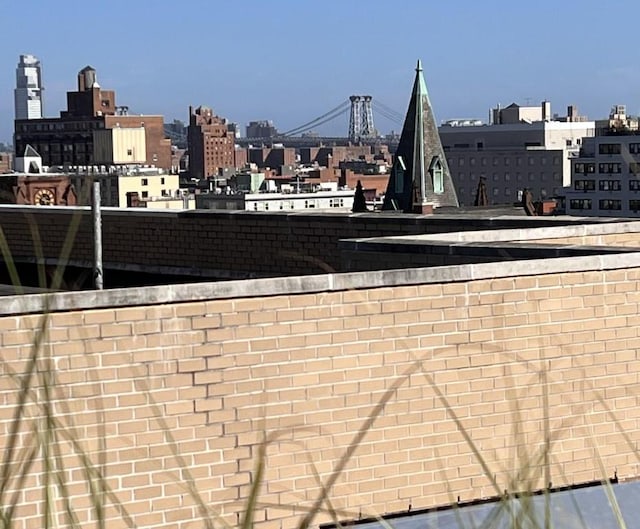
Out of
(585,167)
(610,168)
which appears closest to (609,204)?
(610,168)

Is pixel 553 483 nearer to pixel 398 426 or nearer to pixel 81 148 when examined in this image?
pixel 398 426

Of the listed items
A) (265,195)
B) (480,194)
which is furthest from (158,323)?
(265,195)

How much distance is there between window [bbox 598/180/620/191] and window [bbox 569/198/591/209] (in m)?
1.40

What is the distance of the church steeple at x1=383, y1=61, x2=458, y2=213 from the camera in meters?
49.7

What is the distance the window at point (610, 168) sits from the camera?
9888 cm

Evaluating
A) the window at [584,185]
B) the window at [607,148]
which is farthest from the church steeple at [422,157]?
the window at [607,148]

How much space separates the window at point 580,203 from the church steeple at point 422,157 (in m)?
48.1

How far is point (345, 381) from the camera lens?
25.0 feet

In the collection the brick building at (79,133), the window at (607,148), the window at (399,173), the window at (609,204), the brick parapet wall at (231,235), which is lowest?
the window at (609,204)

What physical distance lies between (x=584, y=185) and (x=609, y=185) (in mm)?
2484

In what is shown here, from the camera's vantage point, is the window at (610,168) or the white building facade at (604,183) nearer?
the white building facade at (604,183)

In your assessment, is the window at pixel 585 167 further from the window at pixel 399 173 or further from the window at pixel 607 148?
the window at pixel 399 173

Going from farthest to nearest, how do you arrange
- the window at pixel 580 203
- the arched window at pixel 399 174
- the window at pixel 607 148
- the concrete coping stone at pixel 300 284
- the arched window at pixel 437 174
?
the window at pixel 607 148 < the window at pixel 580 203 < the arched window at pixel 437 174 < the arched window at pixel 399 174 < the concrete coping stone at pixel 300 284

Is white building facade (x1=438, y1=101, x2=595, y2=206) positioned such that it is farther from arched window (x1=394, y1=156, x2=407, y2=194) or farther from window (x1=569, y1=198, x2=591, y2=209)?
arched window (x1=394, y1=156, x2=407, y2=194)
